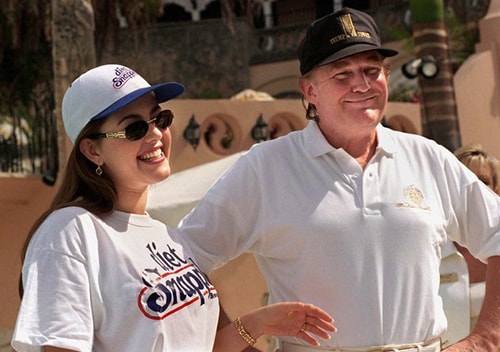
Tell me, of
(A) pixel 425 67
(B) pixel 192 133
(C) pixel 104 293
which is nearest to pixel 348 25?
(C) pixel 104 293

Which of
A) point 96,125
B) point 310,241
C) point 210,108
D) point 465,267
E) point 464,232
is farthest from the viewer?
point 210,108

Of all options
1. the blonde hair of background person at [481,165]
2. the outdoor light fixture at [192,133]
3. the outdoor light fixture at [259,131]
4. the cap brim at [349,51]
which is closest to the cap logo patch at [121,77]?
the cap brim at [349,51]

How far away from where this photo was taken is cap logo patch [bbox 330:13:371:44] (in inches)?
120

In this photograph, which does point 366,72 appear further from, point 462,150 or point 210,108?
point 210,108

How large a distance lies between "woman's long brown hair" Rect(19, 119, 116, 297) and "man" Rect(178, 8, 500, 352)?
508mm

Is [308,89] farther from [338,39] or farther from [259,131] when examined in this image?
[259,131]

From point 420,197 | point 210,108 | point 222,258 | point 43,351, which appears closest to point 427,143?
point 420,197

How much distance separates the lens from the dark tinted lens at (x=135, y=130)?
8.70 ft

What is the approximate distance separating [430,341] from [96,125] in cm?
119

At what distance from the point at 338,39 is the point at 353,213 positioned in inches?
21.1

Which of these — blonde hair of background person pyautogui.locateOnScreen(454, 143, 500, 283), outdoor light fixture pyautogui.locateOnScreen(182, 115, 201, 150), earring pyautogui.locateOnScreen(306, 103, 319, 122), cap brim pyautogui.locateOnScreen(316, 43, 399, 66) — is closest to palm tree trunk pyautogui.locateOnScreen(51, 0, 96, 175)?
outdoor light fixture pyautogui.locateOnScreen(182, 115, 201, 150)

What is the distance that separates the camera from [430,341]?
2.99m

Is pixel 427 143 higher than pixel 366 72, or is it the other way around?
pixel 366 72

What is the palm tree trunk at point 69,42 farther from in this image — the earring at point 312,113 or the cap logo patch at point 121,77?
the cap logo patch at point 121,77
